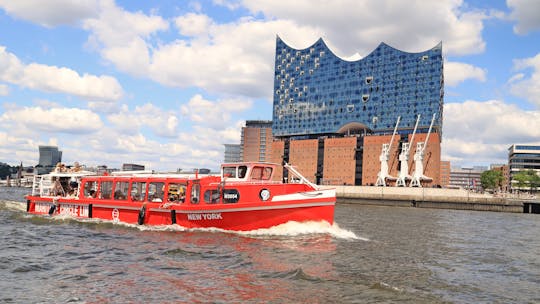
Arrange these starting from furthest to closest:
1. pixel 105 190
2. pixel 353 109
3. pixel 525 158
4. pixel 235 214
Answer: pixel 525 158
pixel 353 109
pixel 105 190
pixel 235 214

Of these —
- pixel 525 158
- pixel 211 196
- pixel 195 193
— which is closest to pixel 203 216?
pixel 211 196

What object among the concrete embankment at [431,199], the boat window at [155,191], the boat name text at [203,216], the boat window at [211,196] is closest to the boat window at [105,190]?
the boat window at [155,191]

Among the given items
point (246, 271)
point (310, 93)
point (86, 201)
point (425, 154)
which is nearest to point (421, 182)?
point (425, 154)

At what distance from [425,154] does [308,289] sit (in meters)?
107

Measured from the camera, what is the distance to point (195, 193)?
24.0 metres

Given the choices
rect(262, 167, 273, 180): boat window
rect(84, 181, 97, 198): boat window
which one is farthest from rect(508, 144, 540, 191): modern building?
rect(84, 181, 97, 198): boat window

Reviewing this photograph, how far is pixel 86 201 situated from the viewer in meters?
28.4

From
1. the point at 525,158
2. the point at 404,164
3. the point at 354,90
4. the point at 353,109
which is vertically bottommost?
the point at 404,164

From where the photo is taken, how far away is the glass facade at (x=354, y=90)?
114625 mm

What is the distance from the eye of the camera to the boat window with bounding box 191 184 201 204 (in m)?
23.7

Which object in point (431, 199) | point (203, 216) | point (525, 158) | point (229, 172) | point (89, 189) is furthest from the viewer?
point (525, 158)

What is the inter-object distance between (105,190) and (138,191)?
11.7 ft

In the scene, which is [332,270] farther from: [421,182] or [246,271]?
[421,182]

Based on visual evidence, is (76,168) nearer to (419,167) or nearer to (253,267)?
(253,267)
